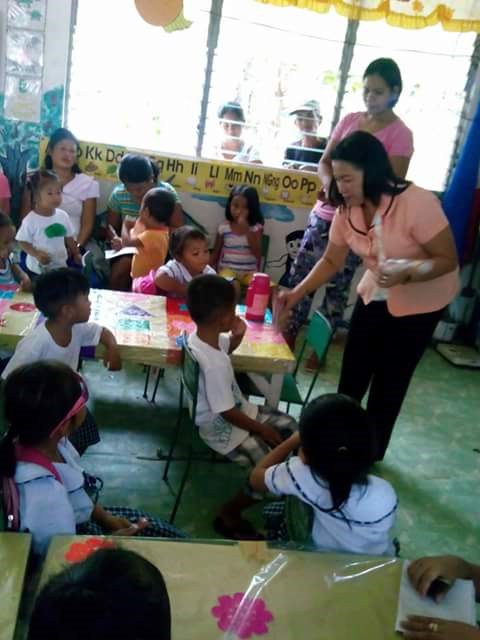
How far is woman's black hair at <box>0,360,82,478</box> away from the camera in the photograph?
4.46 feet

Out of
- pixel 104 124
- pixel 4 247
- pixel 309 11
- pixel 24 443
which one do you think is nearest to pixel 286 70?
pixel 309 11

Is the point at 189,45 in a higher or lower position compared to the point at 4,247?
higher

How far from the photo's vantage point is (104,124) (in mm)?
4027

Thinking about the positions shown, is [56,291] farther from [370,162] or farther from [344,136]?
[344,136]

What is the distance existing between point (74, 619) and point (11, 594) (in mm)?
469

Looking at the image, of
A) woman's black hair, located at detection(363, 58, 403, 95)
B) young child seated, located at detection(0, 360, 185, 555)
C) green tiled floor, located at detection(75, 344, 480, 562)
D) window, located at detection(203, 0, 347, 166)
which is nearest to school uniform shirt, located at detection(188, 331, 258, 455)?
green tiled floor, located at detection(75, 344, 480, 562)

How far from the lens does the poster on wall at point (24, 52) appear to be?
365 centimetres

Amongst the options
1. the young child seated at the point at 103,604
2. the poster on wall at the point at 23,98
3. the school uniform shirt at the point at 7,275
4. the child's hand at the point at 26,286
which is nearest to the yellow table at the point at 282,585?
the young child seated at the point at 103,604

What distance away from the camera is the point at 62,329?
80.4 inches

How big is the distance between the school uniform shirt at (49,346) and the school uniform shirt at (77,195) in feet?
6.03

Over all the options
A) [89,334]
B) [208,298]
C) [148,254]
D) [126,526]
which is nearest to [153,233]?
[148,254]

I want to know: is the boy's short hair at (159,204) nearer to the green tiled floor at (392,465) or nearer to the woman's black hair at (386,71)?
the green tiled floor at (392,465)

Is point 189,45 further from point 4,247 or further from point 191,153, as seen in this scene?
point 4,247

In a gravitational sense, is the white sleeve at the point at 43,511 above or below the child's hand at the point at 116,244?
below
